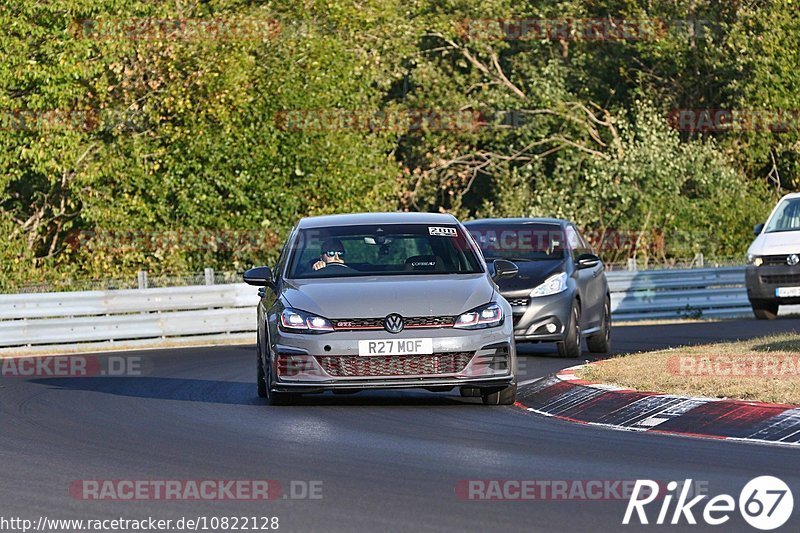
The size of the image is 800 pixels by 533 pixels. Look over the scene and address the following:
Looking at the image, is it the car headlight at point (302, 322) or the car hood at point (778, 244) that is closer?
the car headlight at point (302, 322)

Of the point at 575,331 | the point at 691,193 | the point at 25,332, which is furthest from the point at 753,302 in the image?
the point at 691,193

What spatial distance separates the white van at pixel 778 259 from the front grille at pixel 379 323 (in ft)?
48.3

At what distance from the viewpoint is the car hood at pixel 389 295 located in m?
12.5

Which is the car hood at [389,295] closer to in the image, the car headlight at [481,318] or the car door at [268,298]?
the car headlight at [481,318]

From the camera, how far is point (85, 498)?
8.46 meters

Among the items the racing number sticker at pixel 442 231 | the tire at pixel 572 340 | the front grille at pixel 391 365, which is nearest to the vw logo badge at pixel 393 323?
the front grille at pixel 391 365

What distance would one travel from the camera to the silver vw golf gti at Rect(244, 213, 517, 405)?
12477mm

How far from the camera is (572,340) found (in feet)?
61.7

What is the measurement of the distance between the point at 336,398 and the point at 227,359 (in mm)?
6710

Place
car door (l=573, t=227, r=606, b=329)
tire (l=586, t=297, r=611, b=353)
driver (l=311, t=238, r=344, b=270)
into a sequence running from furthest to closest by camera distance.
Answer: tire (l=586, t=297, r=611, b=353) < car door (l=573, t=227, r=606, b=329) < driver (l=311, t=238, r=344, b=270)

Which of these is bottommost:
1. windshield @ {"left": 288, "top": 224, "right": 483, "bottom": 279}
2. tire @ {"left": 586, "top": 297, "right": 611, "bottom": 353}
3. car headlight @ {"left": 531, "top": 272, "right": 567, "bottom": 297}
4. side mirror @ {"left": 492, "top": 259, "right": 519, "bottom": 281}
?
tire @ {"left": 586, "top": 297, "right": 611, "bottom": 353}

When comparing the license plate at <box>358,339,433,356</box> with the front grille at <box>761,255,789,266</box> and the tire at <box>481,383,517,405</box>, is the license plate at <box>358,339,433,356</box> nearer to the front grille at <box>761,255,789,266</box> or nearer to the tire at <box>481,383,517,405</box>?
the tire at <box>481,383,517,405</box>

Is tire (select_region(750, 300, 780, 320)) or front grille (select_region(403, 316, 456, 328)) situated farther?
tire (select_region(750, 300, 780, 320))

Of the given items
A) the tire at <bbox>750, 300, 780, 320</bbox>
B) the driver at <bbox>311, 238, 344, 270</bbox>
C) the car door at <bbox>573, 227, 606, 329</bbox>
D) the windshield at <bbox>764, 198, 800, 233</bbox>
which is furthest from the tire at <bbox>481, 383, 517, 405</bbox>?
the tire at <bbox>750, 300, 780, 320</bbox>
